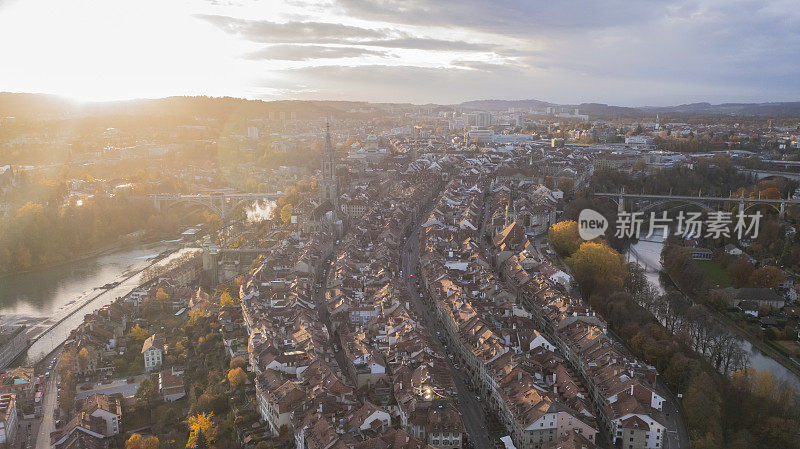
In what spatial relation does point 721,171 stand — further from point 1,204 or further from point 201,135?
point 201,135

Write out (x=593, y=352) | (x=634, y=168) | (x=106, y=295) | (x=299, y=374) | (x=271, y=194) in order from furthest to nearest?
(x=634, y=168) < (x=271, y=194) < (x=106, y=295) < (x=593, y=352) < (x=299, y=374)

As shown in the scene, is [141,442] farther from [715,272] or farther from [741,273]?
[715,272]

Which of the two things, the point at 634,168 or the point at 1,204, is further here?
the point at 634,168

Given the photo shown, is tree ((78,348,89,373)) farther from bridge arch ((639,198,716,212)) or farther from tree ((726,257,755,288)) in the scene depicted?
bridge arch ((639,198,716,212))

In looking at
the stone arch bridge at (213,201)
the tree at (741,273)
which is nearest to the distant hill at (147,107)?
the stone arch bridge at (213,201)

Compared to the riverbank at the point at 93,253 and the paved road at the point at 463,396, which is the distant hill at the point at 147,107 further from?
the paved road at the point at 463,396

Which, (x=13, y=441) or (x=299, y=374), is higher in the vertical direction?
(x=299, y=374)

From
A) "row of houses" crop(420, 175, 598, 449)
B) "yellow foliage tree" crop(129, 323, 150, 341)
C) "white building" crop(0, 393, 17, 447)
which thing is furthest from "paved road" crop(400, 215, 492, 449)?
"white building" crop(0, 393, 17, 447)

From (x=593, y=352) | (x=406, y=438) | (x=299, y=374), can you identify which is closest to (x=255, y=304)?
(x=299, y=374)
